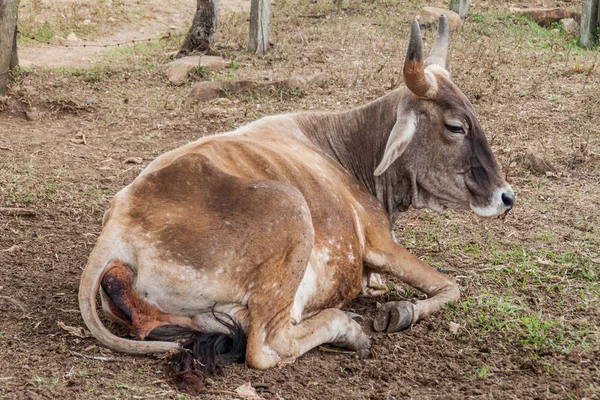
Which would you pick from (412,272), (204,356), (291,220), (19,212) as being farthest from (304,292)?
(19,212)

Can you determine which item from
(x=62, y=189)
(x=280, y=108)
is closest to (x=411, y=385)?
(x=62, y=189)

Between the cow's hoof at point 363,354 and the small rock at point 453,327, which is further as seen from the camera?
the small rock at point 453,327

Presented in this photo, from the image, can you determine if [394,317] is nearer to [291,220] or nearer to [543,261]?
[291,220]

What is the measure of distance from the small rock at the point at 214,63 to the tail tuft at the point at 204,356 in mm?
6423

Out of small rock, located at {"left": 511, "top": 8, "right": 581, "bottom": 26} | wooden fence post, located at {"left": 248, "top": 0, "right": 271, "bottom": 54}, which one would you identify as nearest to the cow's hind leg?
wooden fence post, located at {"left": 248, "top": 0, "right": 271, "bottom": 54}

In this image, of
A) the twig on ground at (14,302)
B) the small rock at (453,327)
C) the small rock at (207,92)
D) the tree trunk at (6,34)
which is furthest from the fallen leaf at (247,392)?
the tree trunk at (6,34)

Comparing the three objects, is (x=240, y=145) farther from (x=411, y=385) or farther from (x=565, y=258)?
(x=565, y=258)

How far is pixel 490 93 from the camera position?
874 cm

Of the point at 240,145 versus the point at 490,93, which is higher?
the point at 240,145

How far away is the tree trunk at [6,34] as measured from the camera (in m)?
8.34

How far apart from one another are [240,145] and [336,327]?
116cm

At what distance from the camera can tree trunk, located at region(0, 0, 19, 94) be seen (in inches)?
328

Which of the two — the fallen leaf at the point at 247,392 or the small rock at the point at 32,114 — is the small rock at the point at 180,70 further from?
the fallen leaf at the point at 247,392

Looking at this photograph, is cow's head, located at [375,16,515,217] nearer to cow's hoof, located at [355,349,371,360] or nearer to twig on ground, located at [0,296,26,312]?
cow's hoof, located at [355,349,371,360]
